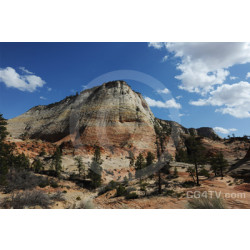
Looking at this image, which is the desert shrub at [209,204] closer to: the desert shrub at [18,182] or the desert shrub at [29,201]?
the desert shrub at [29,201]

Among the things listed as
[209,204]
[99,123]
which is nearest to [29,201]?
[209,204]

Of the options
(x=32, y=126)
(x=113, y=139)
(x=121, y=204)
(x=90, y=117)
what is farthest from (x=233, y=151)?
(x=32, y=126)

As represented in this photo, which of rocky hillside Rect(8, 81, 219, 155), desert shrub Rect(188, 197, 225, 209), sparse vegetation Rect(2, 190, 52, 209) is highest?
rocky hillside Rect(8, 81, 219, 155)

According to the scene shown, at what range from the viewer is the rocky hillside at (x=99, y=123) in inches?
1918

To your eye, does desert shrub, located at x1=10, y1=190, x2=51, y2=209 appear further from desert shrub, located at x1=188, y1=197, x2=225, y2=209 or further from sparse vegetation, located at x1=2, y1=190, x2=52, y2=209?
desert shrub, located at x1=188, y1=197, x2=225, y2=209

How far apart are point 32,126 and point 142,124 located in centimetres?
5543

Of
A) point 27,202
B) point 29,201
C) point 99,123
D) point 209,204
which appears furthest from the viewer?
point 99,123

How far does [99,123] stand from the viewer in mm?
55188

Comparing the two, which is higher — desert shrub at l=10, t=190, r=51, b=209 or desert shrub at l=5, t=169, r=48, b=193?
desert shrub at l=5, t=169, r=48, b=193

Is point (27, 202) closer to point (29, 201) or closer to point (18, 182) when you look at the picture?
point (29, 201)

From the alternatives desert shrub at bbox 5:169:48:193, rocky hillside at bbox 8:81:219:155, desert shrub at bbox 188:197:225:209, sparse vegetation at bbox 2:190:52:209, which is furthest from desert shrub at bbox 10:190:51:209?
rocky hillside at bbox 8:81:219:155

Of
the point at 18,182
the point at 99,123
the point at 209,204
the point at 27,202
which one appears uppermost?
the point at 99,123

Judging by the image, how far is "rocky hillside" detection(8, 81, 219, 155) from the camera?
48709 millimetres

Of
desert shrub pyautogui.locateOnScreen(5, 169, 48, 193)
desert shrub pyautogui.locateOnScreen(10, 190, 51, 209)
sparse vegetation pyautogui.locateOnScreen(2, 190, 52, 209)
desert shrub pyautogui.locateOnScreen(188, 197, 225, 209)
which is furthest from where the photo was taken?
desert shrub pyautogui.locateOnScreen(5, 169, 48, 193)
